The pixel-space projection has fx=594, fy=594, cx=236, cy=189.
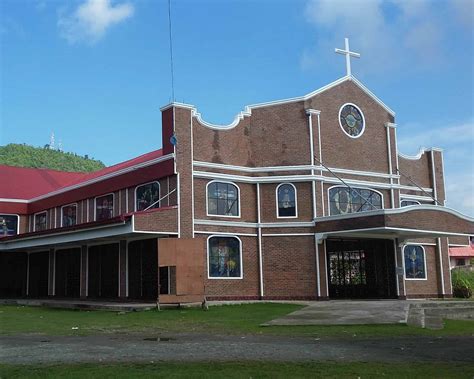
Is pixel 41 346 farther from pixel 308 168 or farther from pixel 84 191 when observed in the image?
pixel 84 191

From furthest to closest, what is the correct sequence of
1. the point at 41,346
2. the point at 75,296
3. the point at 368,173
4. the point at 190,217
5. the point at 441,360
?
the point at 75,296 < the point at 368,173 < the point at 190,217 < the point at 41,346 < the point at 441,360

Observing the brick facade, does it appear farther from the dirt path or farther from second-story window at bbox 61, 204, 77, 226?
the dirt path

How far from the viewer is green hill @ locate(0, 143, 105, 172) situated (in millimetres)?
85175

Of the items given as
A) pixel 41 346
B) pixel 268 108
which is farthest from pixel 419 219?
pixel 41 346

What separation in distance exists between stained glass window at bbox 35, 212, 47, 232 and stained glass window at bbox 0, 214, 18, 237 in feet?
5.00

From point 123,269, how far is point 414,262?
1516cm

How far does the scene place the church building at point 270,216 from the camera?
25891 mm

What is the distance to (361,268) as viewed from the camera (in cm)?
3075

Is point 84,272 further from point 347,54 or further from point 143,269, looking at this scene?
point 347,54

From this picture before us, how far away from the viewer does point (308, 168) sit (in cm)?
2805

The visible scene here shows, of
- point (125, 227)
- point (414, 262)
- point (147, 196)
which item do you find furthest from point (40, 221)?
point (414, 262)

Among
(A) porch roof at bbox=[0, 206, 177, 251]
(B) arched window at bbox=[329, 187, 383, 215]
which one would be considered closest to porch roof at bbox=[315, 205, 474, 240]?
(B) arched window at bbox=[329, 187, 383, 215]

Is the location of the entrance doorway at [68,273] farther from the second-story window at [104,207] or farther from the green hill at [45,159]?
the green hill at [45,159]

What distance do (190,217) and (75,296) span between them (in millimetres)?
10345
